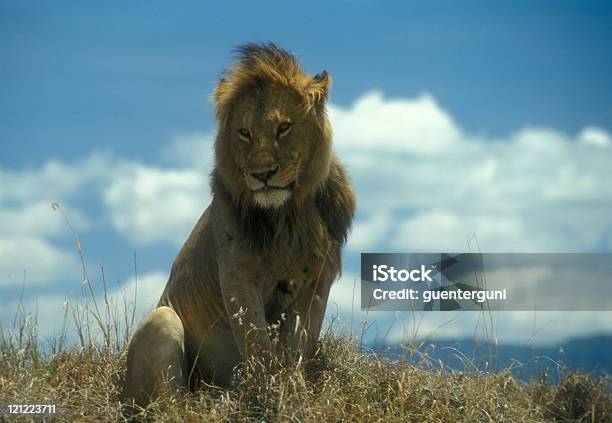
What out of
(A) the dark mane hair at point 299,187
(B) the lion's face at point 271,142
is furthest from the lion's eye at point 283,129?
(A) the dark mane hair at point 299,187

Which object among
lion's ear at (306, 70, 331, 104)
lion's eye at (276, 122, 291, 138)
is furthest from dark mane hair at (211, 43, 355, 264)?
lion's eye at (276, 122, 291, 138)

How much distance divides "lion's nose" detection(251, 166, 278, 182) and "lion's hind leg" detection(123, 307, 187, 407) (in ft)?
4.07

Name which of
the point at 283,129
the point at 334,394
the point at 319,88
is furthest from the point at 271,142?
the point at 334,394

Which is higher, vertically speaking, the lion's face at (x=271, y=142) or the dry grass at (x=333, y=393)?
the lion's face at (x=271, y=142)

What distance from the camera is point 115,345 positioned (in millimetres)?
7066

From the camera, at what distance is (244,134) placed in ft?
18.0

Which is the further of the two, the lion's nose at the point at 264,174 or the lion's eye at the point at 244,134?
the lion's eye at the point at 244,134

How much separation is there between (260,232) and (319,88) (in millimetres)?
971

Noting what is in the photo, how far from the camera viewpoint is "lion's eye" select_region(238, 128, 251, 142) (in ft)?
17.9

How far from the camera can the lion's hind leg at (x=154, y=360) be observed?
18.4ft

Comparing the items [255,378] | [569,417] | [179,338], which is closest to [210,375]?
[179,338]

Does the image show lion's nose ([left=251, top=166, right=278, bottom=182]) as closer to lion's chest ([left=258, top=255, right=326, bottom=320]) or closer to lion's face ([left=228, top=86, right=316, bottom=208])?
lion's face ([left=228, top=86, right=316, bottom=208])

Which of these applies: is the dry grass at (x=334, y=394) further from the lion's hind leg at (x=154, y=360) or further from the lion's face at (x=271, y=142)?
the lion's face at (x=271, y=142)

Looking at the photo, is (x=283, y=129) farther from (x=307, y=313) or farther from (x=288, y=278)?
(x=307, y=313)
